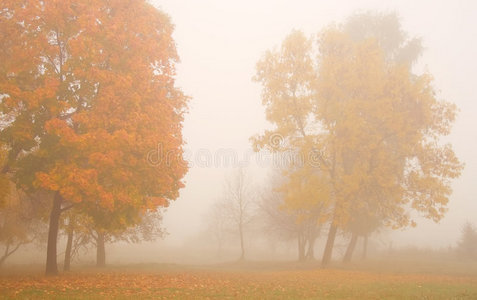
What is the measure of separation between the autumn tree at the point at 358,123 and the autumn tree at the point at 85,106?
9.81m

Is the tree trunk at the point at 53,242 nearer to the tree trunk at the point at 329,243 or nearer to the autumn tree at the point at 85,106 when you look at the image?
the autumn tree at the point at 85,106

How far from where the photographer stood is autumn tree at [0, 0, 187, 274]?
13.8m

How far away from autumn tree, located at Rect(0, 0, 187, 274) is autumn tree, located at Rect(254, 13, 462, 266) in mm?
9810

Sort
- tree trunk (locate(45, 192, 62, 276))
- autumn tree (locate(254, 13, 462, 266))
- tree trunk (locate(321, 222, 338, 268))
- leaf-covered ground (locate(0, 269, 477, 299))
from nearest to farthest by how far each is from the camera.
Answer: leaf-covered ground (locate(0, 269, 477, 299)) < tree trunk (locate(45, 192, 62, 276)) < autumn tree (locate(254, 13, 462, 266)) < tree trunk (locate(321, 222, 338, 268))

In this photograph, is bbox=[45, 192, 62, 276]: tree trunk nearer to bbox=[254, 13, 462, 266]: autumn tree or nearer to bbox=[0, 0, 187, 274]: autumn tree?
bbox=[0, 0, 187, 274]: autumn tree

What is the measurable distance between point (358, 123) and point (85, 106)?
51.5 ft

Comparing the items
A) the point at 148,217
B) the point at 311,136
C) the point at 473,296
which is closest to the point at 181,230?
the point at 148,217

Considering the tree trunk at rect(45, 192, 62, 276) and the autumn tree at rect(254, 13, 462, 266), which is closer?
the tree trunk at rect(45, 192, 62, 276)

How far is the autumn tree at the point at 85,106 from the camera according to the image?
13.8m

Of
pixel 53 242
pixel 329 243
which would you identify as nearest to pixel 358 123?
pixel 329 243

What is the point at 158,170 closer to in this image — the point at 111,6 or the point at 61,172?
the point at 61,172

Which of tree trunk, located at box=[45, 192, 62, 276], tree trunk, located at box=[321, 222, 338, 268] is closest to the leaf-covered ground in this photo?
tree trunk, located at box=[45, 192, 62, 276]

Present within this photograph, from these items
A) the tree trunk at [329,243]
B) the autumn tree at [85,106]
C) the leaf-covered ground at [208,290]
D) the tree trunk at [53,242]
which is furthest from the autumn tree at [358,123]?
the tree trunk at [53,242]

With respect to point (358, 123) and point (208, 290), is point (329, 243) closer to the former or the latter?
point (358, 123)
